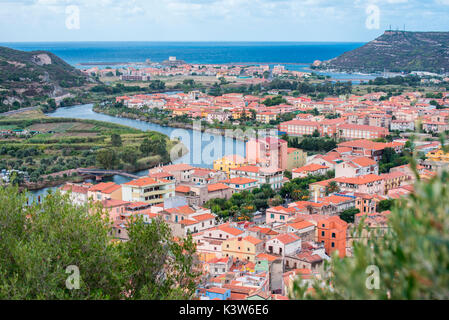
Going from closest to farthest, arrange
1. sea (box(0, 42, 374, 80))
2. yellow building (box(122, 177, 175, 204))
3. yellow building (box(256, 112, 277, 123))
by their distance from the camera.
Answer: yellow building (box(122, 177, 175, 204))
yellow building (box(256, 112, 277, 123))
sea (box(0, 42, 374, 80))

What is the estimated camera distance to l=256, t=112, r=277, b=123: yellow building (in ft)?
55.4

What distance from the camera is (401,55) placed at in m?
33.2

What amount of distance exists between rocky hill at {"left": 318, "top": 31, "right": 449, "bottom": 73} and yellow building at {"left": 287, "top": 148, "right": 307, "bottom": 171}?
821 inches

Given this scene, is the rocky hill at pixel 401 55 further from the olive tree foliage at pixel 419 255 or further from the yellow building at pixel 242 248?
the olive tree foliage at pixel 419 255

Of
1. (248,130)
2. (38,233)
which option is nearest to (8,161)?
(248,130)

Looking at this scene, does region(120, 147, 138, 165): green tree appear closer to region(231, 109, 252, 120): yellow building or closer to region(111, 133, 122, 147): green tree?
region(111, 133, 122, 147): green tree

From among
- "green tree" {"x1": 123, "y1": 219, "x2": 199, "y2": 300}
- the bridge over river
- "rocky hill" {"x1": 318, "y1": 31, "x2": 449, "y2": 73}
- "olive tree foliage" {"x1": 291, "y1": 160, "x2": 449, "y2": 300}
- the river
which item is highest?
"rocky hill" {"x1": 318, "y1": 31, "x2": 449, "y2": 73}

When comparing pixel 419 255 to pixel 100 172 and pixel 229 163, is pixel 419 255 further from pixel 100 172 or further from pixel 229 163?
pixel 100 172

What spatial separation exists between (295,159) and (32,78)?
15405mm

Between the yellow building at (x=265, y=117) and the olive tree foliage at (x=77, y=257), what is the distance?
1389 cm

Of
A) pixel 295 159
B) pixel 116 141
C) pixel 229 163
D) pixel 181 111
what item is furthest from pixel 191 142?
pixel 229 163

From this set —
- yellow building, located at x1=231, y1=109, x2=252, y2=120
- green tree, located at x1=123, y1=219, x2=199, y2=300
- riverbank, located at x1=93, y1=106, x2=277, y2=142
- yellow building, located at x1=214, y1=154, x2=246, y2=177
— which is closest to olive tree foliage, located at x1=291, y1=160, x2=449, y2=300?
green tree, located at x1=123, y1=219, x2=199, y2=300

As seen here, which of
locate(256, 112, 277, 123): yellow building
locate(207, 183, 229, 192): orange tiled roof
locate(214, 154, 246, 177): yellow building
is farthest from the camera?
locate(256, 112, 277, 123): yellow building
